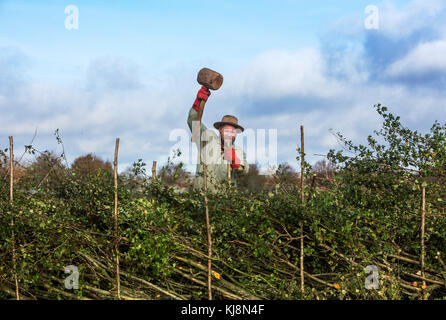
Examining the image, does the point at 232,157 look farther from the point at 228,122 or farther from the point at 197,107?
the point at 197,107

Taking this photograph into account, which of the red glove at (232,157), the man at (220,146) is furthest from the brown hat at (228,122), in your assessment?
the red glove at (232,157)

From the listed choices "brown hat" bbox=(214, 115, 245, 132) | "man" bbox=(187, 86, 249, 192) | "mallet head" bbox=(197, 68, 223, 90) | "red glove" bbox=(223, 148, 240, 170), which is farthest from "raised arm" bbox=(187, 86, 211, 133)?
"red glove" bbox=(223, 148, 240, 170)

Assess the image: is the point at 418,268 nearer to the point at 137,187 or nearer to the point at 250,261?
the point at 250,261

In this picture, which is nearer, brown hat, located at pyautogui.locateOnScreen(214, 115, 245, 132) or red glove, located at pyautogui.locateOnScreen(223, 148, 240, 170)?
red glove, located at pyautogui.locateOnScreen(223, 148, 240, 170)

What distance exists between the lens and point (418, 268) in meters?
4.67

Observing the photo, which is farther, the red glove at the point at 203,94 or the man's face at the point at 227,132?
the man's face at the point at 227,132

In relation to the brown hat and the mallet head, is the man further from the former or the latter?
the mallet head

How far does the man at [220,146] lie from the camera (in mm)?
7445

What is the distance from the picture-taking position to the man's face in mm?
7914

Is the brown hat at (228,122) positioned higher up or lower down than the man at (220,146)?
higher up

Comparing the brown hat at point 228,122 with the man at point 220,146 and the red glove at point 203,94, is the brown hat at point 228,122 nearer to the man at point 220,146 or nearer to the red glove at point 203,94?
the man at point 220,146

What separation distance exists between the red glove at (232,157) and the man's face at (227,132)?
336 mm

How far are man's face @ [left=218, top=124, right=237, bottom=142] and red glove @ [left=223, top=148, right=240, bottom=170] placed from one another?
0.34m
